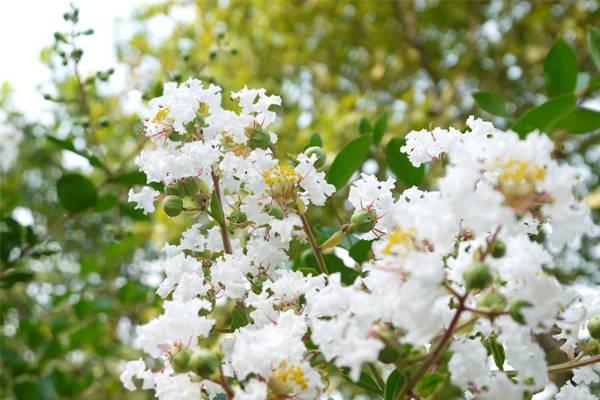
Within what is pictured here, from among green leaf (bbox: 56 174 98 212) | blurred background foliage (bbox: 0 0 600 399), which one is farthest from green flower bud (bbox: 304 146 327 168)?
blurred background foliage (bbox: 0 0 600 399)

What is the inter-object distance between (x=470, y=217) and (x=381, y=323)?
13 cm

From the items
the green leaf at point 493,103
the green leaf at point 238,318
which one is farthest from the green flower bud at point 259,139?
the green leaf at point 493,103

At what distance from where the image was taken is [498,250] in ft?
1.85

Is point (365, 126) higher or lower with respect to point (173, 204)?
higher

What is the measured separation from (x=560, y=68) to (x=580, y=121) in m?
0.15

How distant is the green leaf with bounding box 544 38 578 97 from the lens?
38.3 inches

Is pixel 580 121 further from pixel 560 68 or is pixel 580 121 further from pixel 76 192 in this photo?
pixel 76 192

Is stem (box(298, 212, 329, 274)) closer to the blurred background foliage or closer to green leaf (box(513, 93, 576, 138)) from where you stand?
green leaf (box(513, 93, 576, 138))

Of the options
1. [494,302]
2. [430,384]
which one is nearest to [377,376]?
[430,384]

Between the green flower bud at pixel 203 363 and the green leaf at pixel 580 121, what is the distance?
0.57 m

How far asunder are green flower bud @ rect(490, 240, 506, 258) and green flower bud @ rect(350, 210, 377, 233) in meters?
0.24

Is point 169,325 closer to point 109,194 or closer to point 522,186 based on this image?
point 522,186

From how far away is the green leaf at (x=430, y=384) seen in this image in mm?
618

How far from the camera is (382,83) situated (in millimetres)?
4270
